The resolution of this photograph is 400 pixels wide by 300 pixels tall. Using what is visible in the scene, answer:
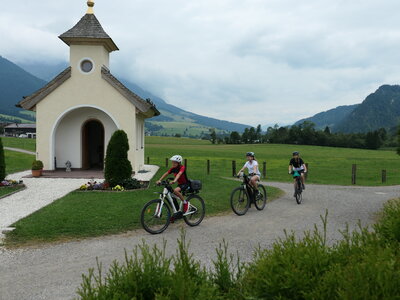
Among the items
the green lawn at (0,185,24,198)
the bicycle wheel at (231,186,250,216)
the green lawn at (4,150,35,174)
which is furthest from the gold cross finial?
the bicycle wheel at (231,186,250,216)

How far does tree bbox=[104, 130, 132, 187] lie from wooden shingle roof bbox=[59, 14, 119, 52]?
7103mm

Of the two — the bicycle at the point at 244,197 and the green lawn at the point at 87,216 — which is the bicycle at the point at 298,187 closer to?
the bicycle at the point at 244,197

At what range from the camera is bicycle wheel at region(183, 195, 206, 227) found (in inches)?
338

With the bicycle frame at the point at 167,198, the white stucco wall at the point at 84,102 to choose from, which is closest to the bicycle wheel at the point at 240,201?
the bicycle frame at the point at 167,198

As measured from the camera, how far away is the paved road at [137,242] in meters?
5.08

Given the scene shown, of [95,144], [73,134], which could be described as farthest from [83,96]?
[95,144]

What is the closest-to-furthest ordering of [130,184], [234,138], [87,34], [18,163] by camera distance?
[130,184] < [87,34] < [18,163] < [234,138]

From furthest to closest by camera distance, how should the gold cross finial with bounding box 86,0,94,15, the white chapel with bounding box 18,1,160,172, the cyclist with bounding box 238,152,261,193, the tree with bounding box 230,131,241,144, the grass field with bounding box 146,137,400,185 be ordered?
the tree with bounding box 230,131,241,144 < the grass field with bounding box 146,137,400,185 < the gold cross finial with bounding box 86,0,94,15 < the white chapel with bounding box 18,1,160,172 < the cyclist with bounding box 238,152,261,193

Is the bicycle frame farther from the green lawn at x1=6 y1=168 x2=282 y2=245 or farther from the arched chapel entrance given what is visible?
the arched chapel entrance

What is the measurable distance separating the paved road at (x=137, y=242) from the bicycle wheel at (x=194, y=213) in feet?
0.81

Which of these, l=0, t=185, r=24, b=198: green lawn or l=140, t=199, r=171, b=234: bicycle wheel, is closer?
l=140, t=199, r=171, b=234: bicycle wheel

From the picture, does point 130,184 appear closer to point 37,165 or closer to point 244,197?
point 244,197

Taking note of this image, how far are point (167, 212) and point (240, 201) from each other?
2829mm

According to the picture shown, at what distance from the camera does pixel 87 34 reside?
61.2 feet
